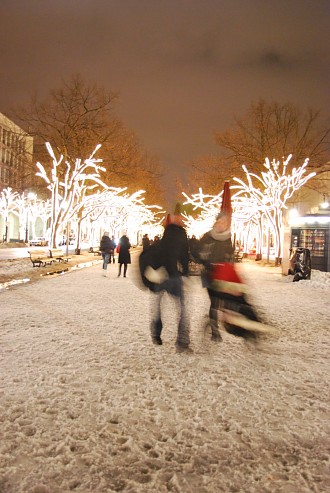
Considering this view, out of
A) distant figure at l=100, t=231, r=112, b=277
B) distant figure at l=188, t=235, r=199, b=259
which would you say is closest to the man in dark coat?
distant figure at l=188, t=235, r=199, b=259

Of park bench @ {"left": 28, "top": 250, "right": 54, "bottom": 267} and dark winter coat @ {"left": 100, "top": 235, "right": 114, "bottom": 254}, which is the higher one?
dark winter coat @ {"left": 100, "top": 235, "right": 114, "bottom": 254}

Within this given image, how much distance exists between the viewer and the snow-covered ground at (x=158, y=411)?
2.96 m

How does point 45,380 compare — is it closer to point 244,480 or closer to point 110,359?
point 110,359

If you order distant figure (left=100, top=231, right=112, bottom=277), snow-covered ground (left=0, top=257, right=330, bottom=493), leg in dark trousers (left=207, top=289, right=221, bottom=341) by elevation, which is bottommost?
snow-covered ground (left=0, top=257, right=330, bottom=493)

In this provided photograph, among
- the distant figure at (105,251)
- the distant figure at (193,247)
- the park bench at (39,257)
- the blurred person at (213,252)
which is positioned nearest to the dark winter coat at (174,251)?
the distant figure at (193,247)

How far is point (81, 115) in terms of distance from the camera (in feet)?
95.4

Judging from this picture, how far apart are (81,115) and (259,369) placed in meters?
26.3

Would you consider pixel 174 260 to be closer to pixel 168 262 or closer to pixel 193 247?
pixel 168 262

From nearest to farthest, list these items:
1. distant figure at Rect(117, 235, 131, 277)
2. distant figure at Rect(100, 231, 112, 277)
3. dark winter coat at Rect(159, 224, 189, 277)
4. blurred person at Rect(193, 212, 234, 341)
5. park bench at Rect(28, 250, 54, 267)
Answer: dark winter coat at Rect(159, 224, 189, 277) → blurred person at Rect(193, 212, 234, 341) → distant figure at Rect(117, 235, 131, 277) → distant figure at Rect(100, 231, 112, 277) → park bench at Rect(28, 250, 54, 267)

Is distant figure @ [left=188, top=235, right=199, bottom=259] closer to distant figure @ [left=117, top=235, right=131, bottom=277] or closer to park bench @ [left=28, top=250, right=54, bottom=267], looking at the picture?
distant figure @ [left=117, top=235, right=131, bottom=277]

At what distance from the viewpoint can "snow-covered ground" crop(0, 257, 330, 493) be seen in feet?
9.71

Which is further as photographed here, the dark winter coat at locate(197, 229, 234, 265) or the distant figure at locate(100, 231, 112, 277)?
the distant figure at locate(100, 231, 112, 277)

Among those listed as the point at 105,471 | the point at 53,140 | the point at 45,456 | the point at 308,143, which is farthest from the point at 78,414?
the point at 308,143

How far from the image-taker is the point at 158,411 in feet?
13.3
